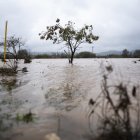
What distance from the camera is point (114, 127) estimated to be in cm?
420

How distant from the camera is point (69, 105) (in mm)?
7031

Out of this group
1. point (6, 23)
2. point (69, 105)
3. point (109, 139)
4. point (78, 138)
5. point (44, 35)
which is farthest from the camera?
point (44, 35)

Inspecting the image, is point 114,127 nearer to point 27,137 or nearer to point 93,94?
point 27,137

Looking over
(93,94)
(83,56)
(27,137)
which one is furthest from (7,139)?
(83,56)

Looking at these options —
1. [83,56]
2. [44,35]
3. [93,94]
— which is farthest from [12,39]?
[83,56]

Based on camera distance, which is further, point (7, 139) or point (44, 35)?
point (44, 35)

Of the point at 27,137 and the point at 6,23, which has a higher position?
the point at 6,23

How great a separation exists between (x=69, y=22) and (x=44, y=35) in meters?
4.23

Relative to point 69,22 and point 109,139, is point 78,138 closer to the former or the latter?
point 109,139

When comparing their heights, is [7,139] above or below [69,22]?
below

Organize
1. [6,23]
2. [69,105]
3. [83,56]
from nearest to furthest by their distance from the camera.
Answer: [69,105], [6,23], [83,56]

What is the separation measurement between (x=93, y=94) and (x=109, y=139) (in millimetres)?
4480

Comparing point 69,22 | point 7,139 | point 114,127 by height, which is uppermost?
point 69,22

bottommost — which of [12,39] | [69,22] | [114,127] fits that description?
[114,127]
